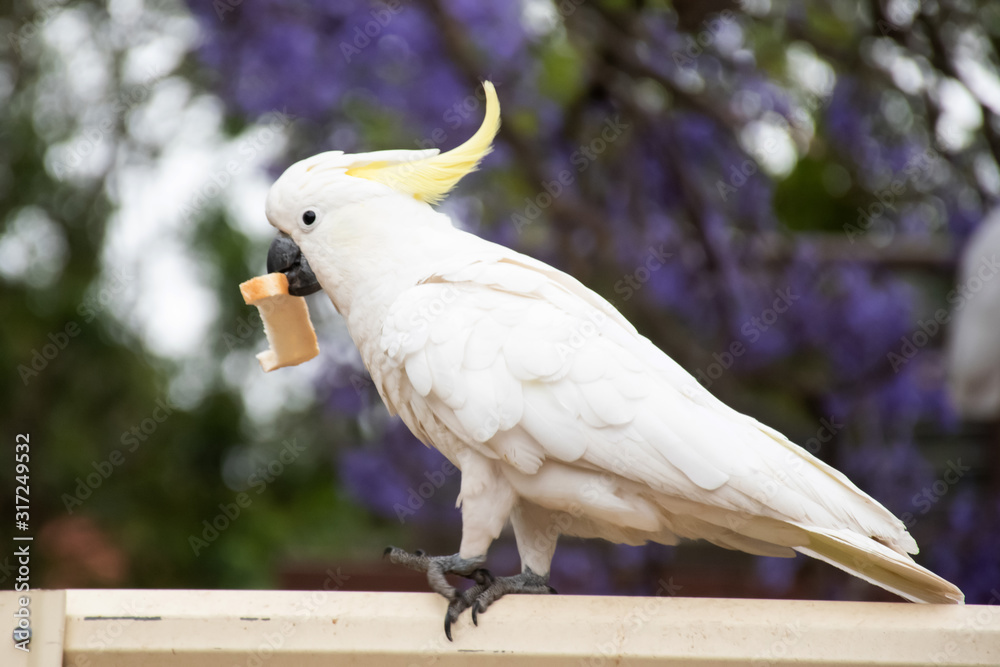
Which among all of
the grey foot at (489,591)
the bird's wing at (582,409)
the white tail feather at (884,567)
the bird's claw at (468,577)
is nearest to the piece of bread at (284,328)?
the bird's wing at (582,409)

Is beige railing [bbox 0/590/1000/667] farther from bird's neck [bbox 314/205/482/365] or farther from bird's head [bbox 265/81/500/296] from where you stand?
bird's head [bbox 265/81/500/296]

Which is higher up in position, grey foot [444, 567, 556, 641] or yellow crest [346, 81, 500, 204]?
yellow crest [346, 81, 500, 204]

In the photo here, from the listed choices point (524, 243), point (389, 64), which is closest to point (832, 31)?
point (524, 243)

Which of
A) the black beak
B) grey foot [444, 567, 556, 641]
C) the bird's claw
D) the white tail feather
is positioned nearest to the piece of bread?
the black beak

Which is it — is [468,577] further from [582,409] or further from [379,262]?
[379,262]

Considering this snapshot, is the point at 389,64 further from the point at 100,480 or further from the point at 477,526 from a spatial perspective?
the point at 100,480

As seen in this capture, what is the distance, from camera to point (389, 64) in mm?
3156

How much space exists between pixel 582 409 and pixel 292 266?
2.07 feet

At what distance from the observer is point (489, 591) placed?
141 centimetres

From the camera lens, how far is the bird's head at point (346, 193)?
159cm

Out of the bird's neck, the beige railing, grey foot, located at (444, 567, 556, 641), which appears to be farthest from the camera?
the bird's neck

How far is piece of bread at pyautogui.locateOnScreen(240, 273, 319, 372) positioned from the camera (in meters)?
1.59

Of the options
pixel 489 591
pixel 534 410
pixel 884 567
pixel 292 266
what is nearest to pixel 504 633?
pixel 489 591

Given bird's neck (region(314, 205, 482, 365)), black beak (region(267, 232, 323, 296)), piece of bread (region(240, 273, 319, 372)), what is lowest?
piece of bread (region(240, 273, 319, 372))
